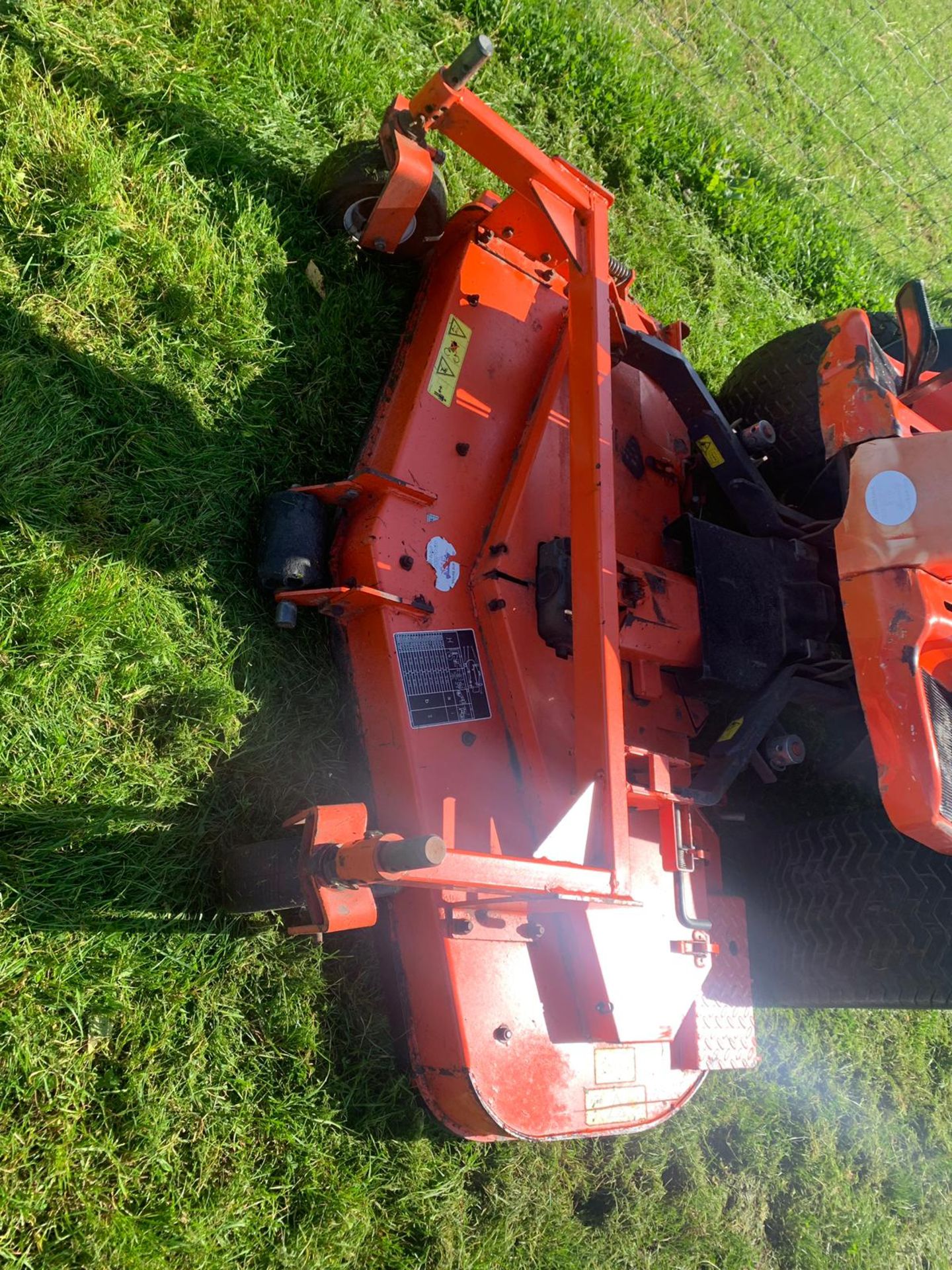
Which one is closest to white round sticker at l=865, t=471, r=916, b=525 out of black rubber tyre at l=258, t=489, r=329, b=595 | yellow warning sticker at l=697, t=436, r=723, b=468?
yellow warning sticker at l=697, t=436, r=723, b=468

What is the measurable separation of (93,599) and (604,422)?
1391 millimetres

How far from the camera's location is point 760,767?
2.71 metres

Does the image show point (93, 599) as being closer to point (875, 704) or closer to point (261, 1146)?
point (261, 1146)

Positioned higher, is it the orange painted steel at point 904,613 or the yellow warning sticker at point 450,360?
the orange painted steel at point 904,613

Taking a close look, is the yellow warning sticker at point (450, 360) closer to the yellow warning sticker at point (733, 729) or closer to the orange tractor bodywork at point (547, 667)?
the orange tractor bodywork at point (547, 667)

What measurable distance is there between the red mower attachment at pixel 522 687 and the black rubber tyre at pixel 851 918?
168mm

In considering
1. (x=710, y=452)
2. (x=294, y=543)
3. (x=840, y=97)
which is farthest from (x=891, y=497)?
(x=840, y=97)

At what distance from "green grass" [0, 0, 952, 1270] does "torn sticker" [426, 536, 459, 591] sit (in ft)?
1.50

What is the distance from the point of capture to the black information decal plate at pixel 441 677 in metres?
2.35

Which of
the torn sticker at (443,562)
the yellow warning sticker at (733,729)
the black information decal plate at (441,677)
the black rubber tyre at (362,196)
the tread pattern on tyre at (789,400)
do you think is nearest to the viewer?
the black information decal plate at (441,677)

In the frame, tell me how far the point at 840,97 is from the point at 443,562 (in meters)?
4.82

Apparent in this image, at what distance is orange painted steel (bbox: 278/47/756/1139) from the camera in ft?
7.30

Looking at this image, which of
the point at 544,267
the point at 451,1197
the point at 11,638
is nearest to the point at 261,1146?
the point at 451,1197

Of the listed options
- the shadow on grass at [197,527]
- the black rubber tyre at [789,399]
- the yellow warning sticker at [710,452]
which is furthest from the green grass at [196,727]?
the black rubber tyre at [789,399]
